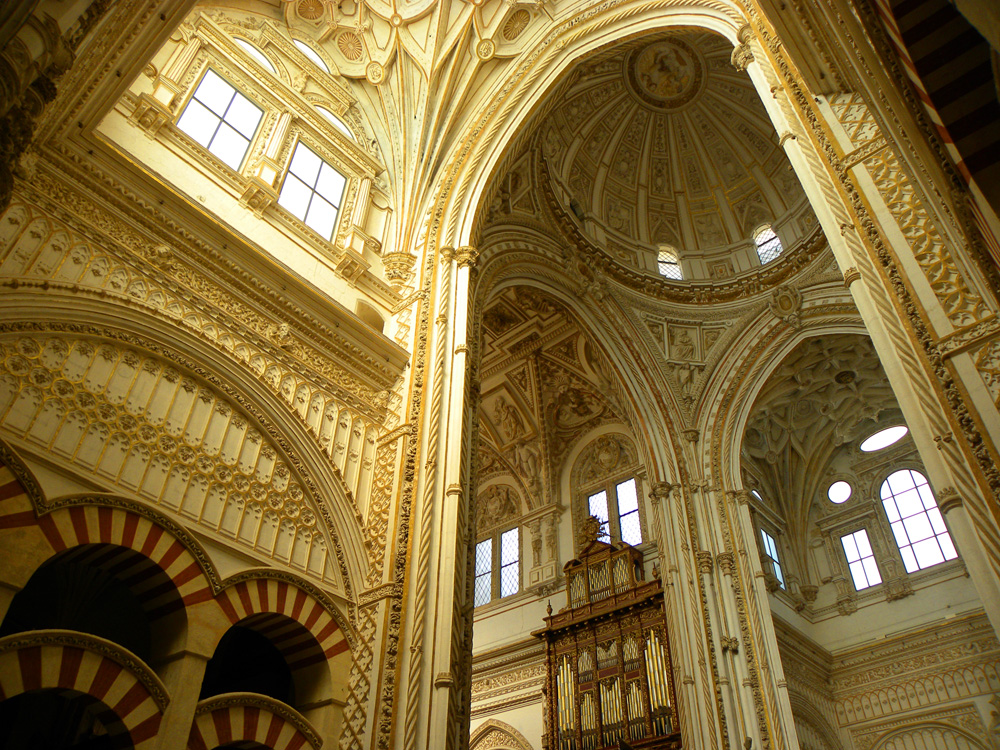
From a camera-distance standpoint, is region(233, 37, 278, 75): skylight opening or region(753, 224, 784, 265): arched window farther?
region(753, 224, 784, 265): arched window

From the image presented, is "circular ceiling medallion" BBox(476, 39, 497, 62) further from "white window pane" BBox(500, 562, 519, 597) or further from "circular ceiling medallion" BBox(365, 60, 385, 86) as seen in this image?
"white window pane" BBox(500, 562, 519, 597)

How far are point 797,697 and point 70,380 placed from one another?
14557mm

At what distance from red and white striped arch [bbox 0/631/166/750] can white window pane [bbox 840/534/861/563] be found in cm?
1630

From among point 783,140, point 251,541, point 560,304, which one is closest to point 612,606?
point 560,304

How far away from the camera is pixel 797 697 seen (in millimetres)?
14883

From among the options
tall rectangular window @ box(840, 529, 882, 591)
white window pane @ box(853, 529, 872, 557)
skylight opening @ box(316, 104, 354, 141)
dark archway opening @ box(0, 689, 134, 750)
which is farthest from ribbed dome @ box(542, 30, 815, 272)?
dark archway opening @ box(0, 689, 134, 750)

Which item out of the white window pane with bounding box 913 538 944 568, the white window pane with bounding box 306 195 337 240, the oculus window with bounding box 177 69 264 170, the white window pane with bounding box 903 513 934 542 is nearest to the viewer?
the oculus window with bounding box 177 69 264 170

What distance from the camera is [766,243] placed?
54.4 feet

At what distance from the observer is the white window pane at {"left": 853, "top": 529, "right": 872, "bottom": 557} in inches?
690

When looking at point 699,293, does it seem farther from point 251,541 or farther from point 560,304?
point 251,541

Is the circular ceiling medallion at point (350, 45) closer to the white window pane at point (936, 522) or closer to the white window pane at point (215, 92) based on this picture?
the white window pane at point (215, 92)

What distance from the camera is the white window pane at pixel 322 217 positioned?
1082 cm

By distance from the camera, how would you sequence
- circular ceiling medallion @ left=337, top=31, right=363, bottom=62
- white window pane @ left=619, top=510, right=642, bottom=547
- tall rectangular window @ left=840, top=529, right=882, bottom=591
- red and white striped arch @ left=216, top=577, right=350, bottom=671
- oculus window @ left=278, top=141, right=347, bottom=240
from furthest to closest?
tall rectangular window @ left=840, top=529, right=882, bottom=591, white window pane @ left=619, top=510, right=642, bottom=547, circular ceiling medallion @ left=337, top=31, right=363, bottom=62, oculus window @ left=278, top=141, right=347, bottom=240, red and white striped arch @ left=216, top=577, right=350, bottom=671

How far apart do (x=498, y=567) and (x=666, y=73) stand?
39.0ft
